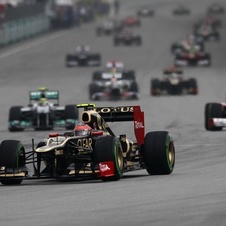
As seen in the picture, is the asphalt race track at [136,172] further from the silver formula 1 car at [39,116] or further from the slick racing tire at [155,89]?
the silver formula 1 car at [39,116]

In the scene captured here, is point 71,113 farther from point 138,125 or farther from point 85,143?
point 85,143

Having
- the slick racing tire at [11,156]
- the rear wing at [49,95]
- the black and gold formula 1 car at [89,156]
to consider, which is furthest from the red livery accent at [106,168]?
the rear wing at [49,95]

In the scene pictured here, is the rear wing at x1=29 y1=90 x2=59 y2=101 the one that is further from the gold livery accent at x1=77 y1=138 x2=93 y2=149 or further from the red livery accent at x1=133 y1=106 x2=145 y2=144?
the gold livery accent at x1=77 y1=138 x2=93 y2=149

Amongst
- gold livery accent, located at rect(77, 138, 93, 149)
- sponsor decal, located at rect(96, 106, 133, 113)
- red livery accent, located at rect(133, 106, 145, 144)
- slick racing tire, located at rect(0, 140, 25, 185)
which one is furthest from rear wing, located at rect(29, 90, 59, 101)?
slick racing tire, located at rect(0, 140, 25, 185)

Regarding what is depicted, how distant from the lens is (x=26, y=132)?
31.7 meters

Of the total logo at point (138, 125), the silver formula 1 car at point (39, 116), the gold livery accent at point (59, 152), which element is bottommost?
the silver formula 1 car at point (39, 116)

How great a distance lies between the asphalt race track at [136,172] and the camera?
1328 centimetres

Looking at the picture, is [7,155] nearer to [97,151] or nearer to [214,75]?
[97,151]

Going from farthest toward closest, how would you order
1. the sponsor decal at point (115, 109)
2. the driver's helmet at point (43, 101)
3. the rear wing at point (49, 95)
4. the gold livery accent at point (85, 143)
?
the driver's helmet at point (43, 101)
the rear wing at point (49, 95)
the sponsor decal at point (115, 109)
the gold livery accent at point (85, 143)

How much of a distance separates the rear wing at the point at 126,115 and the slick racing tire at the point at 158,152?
95 cm

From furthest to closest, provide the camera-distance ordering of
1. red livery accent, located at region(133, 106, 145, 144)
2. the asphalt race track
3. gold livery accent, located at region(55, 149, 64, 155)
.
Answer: red livery accent, located at region(133, 106, 145, 144)
gold livery accent, located at region(55, 149, 64, 155)
the asphalt race track

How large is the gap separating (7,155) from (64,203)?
3215 millimetres

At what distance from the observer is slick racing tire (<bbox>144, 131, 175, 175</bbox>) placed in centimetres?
1816

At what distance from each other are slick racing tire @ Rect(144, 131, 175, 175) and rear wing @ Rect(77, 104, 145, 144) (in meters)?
0.95
